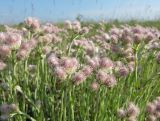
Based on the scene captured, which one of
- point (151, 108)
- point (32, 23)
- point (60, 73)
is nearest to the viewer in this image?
point (60, 73)

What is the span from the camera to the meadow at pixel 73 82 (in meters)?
2.40

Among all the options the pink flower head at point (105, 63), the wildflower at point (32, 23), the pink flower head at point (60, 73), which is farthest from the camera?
the wildflower at point (32, 23)

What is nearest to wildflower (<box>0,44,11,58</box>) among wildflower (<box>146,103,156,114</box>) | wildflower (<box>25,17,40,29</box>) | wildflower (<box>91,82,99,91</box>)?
wildflower (<box>91,82,99,91</box>)

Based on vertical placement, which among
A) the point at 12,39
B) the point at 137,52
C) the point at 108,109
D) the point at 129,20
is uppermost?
the point at 12,39

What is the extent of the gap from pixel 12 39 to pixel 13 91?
503 millimetres

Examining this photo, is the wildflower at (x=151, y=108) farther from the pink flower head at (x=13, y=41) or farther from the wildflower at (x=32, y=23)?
the wildflower at (x=32, y=23)

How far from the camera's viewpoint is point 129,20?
1434 centimetres

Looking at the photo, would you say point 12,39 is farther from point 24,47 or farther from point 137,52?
point 137,52

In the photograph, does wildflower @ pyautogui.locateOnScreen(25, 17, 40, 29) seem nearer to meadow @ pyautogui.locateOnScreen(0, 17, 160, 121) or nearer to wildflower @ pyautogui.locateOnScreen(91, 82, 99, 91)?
meadow @ pyautogui.locateOnScreen(0, 17, 160, 121)

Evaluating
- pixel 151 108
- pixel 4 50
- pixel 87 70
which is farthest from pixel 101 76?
pixel 4 50

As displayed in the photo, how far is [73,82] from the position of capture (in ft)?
7.68

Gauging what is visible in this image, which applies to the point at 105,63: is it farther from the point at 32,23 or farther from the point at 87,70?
the point at 32,23

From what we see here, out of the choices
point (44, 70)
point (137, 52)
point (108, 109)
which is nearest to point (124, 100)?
point (108, 109)

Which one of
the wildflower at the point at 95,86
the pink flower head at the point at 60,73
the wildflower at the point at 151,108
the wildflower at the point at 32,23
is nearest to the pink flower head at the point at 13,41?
the pink flower head at the point at 60,73
